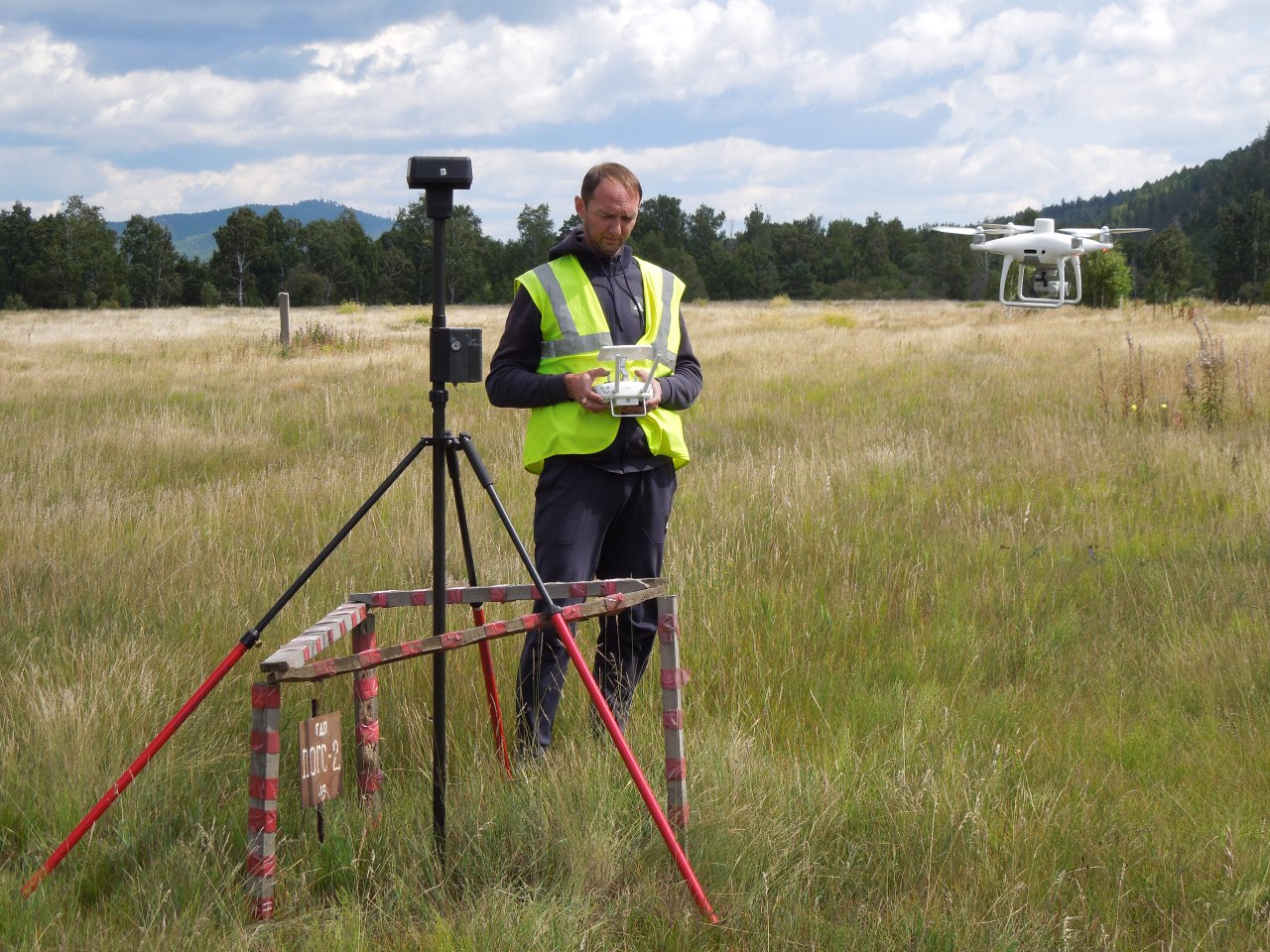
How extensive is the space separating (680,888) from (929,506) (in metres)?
4.80

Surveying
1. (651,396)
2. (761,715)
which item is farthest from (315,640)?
(761,715)

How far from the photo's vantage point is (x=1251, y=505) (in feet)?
22.5

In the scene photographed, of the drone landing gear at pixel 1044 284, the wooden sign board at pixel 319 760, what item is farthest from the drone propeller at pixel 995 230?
the wooden sign board at pixel 319 760

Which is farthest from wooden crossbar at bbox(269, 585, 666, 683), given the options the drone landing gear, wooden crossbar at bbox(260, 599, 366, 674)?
the drone landing gear

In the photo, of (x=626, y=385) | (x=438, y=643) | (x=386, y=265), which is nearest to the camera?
(x=438, y=643)

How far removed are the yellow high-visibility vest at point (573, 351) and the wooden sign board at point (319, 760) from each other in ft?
3.74

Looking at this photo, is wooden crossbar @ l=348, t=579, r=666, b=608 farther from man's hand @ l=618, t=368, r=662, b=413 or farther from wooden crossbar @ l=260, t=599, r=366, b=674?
man's hand @ l=618, t=368, r=662, b=413

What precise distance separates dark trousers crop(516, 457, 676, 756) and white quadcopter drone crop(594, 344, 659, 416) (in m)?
0.39

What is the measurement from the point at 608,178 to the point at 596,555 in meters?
1.19

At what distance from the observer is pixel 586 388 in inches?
128

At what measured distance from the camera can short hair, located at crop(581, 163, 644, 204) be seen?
11.1ft

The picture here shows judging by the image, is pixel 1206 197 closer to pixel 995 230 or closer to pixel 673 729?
pixel 995 230

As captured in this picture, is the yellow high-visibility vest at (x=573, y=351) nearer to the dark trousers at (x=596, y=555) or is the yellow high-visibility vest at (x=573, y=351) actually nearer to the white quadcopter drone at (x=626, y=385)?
the dark trousers at (x=596, y=555)

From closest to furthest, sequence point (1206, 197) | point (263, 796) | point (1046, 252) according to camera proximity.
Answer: point (263, 796)
point (1046, 252)
point (1206, 197)
